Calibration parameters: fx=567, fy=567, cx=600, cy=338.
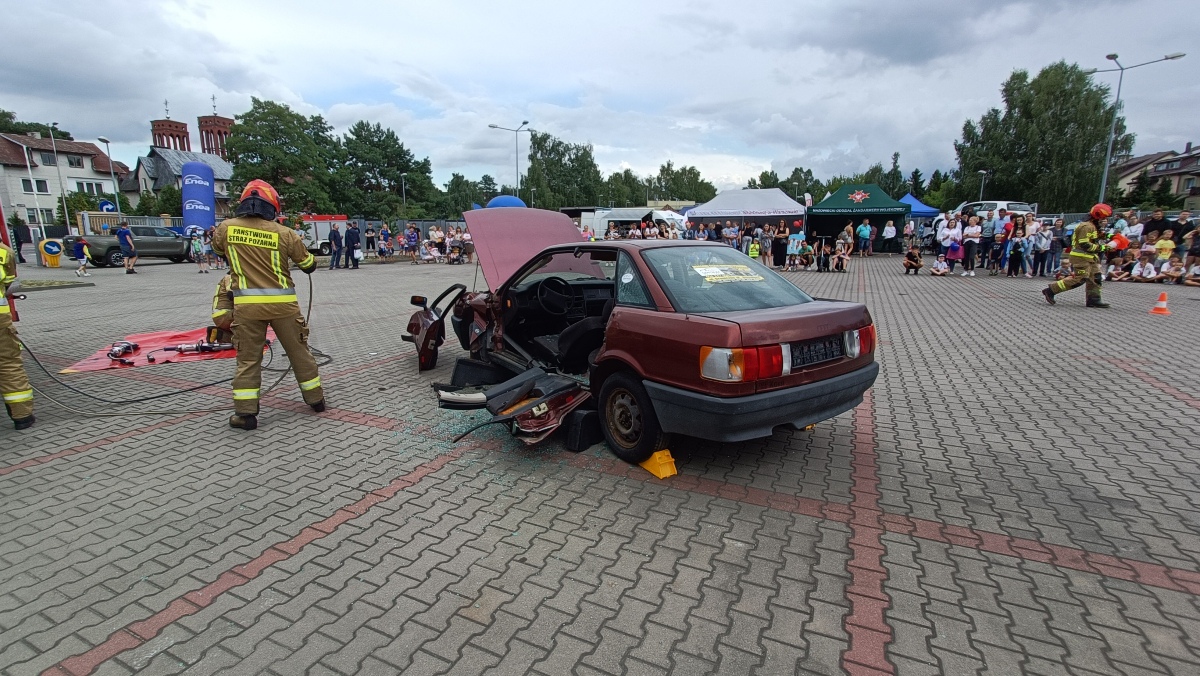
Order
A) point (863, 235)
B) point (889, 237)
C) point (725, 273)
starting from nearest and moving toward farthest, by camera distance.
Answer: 1. point (725, 273)
2. point (863, 235)
3. point (889, 237)

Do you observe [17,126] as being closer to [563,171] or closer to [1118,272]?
[563,171]

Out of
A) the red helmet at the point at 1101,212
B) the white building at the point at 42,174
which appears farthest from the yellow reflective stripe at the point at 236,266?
the white building at the point at 42,174

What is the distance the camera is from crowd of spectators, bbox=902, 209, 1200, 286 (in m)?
14.4

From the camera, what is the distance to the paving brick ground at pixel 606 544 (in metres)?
2.23

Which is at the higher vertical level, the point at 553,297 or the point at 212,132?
the point at 212,132

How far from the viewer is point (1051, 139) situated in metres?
40.3

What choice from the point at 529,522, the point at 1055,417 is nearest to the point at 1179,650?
the point at 529,522

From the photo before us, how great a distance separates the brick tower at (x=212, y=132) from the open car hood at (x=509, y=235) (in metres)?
94.6

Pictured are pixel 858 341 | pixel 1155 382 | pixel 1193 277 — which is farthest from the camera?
pixel 1193 277

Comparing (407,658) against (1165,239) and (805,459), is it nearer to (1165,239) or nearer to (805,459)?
(805,459)

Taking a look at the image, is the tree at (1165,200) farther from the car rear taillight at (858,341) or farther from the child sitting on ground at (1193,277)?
the car rear taillight at (858,341)

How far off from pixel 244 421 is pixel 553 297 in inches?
108

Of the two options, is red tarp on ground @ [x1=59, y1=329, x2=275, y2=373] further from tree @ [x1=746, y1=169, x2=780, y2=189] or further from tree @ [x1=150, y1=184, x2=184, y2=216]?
tree @ [x1=746, y1=169, x2=780, y2=189]

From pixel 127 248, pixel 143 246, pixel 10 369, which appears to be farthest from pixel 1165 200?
pixel 143 246
